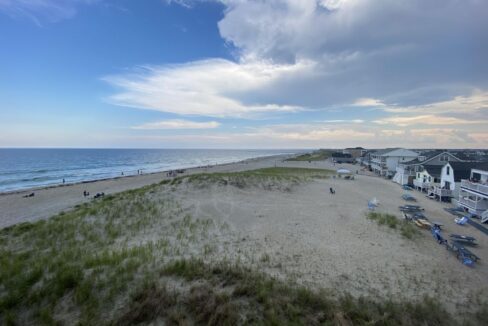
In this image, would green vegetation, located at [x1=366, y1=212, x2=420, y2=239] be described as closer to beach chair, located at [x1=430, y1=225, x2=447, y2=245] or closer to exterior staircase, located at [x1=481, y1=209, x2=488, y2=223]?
beach chair, located at [x1=430, y1=225, x2=447, y2=245]

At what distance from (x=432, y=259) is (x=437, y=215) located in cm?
1096

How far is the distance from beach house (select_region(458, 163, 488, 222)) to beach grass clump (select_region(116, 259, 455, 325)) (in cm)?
1748

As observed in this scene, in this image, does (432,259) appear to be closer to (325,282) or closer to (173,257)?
(325,282)

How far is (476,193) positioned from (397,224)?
33.5ft

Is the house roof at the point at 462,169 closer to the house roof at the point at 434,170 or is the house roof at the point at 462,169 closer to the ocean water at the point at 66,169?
the house roof at the point at 434,170

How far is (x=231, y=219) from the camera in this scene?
15648mm

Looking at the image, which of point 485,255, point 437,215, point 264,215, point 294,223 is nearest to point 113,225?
point 264,215

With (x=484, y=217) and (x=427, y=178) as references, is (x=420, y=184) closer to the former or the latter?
(x=427, y=178)

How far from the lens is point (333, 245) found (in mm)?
11742

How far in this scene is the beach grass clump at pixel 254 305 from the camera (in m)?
5.52

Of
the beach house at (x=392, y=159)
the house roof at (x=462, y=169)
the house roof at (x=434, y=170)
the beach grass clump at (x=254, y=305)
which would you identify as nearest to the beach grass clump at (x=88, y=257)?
the beach grass clump at (x=254, y=305)

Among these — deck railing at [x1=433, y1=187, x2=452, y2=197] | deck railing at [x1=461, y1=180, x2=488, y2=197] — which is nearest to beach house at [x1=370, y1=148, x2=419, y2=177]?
deck railing at [x1=433, y1=187, x2=452, y2=197]

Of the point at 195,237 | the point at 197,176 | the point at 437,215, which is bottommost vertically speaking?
the point at 437,215

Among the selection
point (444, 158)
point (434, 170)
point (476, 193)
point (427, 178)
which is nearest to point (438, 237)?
point (476, 193)
